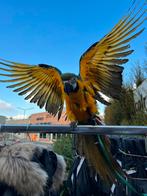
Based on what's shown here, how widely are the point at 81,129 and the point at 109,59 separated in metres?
0.66

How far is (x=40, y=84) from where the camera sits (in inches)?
79.4

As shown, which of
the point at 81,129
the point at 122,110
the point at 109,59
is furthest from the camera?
the point at 122,110

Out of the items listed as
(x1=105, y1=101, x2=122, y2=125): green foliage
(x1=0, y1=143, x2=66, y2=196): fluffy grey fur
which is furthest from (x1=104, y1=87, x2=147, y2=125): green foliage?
(x1=0, y1=143, x2=66, y2=196): fluffy grey fur

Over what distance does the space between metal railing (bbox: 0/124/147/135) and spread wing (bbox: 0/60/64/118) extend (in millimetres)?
549

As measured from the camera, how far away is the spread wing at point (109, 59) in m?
1.51

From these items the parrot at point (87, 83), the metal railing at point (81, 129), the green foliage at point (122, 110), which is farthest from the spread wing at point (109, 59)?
the green foliage at point (122, 110)

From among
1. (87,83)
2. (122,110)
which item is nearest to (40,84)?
(87,83)

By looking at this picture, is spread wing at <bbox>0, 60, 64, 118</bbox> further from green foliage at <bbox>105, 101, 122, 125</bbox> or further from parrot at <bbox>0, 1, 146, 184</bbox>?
green foliage at <bbox>105, 101, 122, 125</bbox>

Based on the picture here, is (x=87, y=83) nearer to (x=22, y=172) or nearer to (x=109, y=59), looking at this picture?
(x=109, y=59)

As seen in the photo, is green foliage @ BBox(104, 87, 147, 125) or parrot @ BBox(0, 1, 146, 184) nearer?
parrot @ BBox(0, 1, 146, 184)

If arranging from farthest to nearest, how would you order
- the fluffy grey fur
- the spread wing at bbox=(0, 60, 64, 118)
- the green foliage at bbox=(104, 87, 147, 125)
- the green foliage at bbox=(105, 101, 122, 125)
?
1. the green foliage at bbox=(105, 101, 122, 125)
2. the green foliage at bbox=(104, 87, 147, 125)
3. the spread wing at bbox=(0, 60, 64, 118)
4. the fluffy grey fur

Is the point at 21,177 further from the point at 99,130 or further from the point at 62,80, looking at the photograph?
the point at 62,80

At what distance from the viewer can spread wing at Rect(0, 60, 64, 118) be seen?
180 centimetres

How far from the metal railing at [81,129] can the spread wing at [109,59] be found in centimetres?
45
